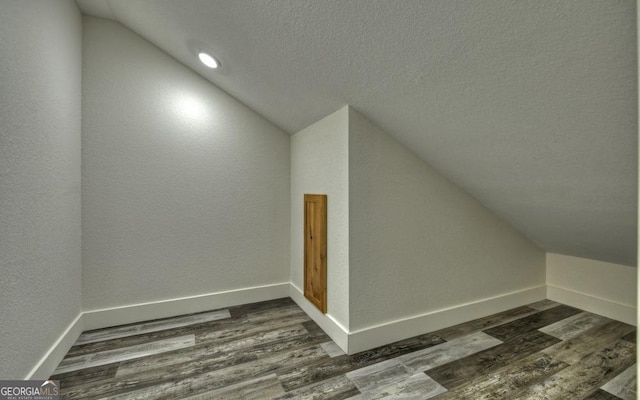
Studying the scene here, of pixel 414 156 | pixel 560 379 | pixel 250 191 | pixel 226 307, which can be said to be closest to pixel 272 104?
pixel 250 191

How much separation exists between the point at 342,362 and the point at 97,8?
3.14 m

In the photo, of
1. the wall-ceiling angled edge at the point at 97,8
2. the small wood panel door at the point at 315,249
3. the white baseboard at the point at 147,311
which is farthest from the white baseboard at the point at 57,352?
the wall-ceiling angled edge at the point at 97,8

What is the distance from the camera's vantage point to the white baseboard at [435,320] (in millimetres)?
1842

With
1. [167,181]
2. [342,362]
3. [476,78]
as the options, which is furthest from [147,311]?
[476,78]

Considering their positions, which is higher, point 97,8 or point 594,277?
point 97,8

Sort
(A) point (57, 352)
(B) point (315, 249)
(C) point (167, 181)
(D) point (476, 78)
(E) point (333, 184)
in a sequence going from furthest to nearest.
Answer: (C) point (167, 181)
(B) point (315, 249)
(E) point (333, 184)
(A) point (57, 352)
(D) point (476, 78)

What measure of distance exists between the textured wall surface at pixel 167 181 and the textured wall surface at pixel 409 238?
1.21 metres

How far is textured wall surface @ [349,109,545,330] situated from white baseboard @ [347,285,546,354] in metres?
0.05

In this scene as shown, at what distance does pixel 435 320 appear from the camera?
212 centimetres

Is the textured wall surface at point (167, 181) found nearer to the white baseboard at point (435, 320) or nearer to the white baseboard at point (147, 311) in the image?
the white baseboard at point (147, 311)

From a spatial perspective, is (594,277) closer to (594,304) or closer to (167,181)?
(594,304)

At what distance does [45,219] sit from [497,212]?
3282mm

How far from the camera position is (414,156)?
204 centimetres

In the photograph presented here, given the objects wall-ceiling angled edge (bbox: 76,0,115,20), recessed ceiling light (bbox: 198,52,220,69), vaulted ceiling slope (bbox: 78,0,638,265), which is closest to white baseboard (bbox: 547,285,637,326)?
vaulted ceiling slope (bbox: 78,0,638,265)
